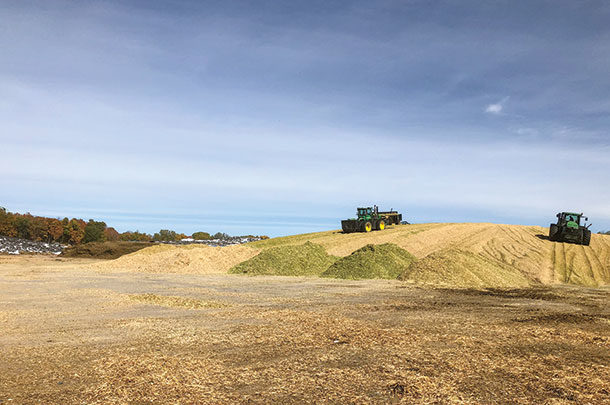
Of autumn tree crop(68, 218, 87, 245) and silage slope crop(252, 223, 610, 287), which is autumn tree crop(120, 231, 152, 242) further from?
silage slope crop(252, 223, 610, 287)

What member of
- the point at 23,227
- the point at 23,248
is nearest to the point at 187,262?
the point at 23,248

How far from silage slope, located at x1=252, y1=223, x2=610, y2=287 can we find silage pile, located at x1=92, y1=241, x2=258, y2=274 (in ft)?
27.5

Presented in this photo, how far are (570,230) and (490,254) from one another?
8.08 metres

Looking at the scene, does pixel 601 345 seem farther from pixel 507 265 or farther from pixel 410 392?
pixel 507 265

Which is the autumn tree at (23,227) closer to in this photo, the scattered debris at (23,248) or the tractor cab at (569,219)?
the scattered debris at (23,248)

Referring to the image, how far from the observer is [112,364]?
24.6ft

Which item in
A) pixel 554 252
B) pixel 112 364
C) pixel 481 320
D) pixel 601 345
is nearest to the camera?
pixel 112 364

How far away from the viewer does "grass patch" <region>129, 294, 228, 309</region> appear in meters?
14.3

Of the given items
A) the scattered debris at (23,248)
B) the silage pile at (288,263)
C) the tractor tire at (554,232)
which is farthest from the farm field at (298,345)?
the scattered debris at (23,248)

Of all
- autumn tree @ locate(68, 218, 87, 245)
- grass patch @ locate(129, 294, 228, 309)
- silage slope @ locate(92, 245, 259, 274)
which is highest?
autumn tree @ locate(68, 218, 87, 245)

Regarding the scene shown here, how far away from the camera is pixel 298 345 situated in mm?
8906

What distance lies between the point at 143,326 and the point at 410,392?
7270mm

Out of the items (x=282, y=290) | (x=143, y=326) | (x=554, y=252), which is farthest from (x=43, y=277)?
(x=554, y=252)

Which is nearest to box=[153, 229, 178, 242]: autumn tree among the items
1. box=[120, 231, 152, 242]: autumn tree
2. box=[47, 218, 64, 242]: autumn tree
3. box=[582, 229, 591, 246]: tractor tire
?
box=[120, 231, 152, 242]: autumn tree
